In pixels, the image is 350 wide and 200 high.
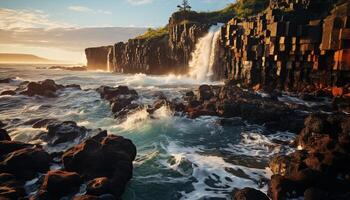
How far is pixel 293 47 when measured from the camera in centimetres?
3139

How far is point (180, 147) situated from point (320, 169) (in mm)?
7884

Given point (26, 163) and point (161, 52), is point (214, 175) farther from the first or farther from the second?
point (161, 52)

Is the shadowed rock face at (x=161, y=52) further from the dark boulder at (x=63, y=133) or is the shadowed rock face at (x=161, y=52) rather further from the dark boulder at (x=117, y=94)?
the dark boulder at (x=63, y=133)

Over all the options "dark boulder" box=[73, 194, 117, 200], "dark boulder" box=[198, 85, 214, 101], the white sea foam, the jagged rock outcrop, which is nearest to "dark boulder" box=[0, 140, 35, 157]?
"dark boulder" box=[73, 194, 117, 200]

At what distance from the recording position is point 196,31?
53.0 m

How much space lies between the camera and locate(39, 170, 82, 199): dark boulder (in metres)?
11.3

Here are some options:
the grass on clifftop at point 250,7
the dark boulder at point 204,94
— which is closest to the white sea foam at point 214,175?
the dark boulder at point 204,94

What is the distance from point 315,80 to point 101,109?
20950mm

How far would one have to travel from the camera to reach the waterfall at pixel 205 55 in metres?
48.0

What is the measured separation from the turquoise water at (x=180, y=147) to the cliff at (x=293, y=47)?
39.8 feet

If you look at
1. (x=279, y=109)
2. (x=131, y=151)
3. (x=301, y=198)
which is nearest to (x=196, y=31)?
(x=279, y=109)

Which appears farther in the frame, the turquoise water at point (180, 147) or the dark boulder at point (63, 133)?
the dark boulder at point (63, 133)

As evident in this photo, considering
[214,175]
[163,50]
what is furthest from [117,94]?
[163,50]

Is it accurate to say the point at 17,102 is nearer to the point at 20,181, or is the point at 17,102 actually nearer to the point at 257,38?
the point at 20,181
